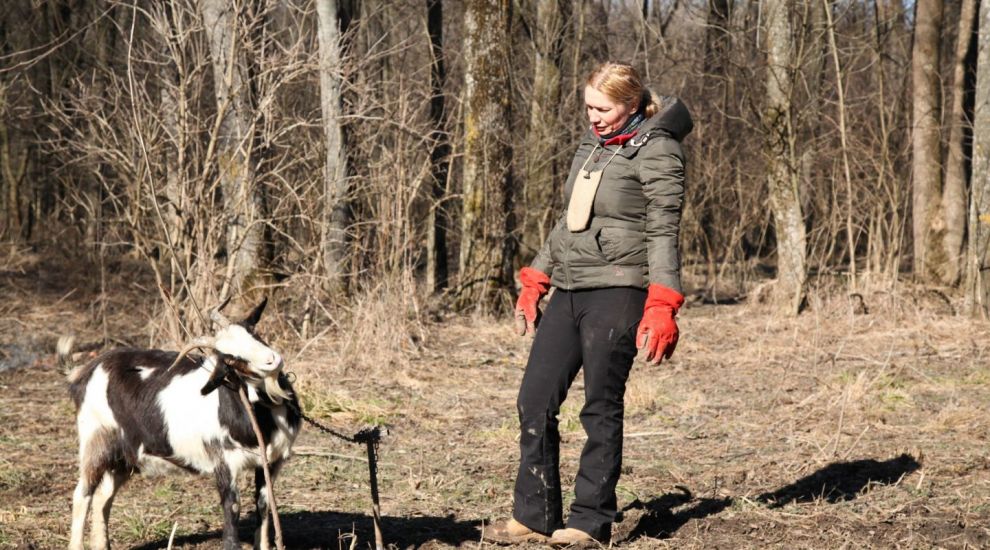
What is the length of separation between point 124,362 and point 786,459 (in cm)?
401

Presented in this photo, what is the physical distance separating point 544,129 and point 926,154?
4.98m

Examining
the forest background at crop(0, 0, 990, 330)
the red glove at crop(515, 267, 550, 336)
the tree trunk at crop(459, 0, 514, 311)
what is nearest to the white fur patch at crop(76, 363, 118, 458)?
the forest background at crop(0, 0, 990, 330)

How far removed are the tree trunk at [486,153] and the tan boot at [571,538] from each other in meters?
7.11

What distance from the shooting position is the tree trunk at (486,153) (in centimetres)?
1176

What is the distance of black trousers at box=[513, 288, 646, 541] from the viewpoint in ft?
14.8

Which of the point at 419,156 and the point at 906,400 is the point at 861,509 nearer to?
the point at 906,400

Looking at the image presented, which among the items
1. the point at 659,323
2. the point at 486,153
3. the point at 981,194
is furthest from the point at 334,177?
the point at 981,194

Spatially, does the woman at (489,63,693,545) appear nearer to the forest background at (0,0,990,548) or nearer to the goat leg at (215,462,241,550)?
the forest background at (0,0,990,548)

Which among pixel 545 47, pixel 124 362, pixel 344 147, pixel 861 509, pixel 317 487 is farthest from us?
pixel 545 47

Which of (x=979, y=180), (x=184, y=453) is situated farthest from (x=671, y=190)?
(x=979, y=180)

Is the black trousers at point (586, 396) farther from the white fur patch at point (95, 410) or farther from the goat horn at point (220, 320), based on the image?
the white fur patch at point (95, 410)

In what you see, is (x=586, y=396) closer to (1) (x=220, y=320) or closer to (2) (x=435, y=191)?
(1) (x=220, y=320)

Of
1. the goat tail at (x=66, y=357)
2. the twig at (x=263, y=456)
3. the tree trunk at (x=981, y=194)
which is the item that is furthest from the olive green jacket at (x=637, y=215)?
the tree trunk at (x=981, y=194)

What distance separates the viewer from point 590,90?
14.7 ft
